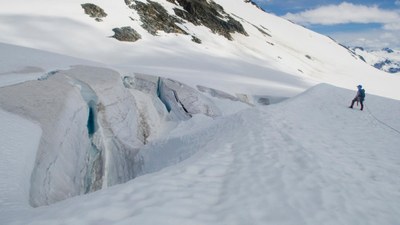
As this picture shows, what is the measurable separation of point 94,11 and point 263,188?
137 feet

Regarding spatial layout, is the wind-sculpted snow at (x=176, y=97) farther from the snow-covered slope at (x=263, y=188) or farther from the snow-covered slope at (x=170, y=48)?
the snow-covered slope at (x=263, y=188)

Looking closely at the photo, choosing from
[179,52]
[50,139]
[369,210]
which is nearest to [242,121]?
[50,139]

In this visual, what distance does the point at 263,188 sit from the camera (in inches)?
266

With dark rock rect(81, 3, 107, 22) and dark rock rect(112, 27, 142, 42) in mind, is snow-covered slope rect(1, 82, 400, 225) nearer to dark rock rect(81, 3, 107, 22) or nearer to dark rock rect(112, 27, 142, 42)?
dark rock rect(112, 27, 142, 42)

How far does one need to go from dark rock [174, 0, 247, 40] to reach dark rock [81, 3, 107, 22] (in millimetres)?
15814

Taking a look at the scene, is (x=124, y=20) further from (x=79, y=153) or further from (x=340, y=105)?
(x=79, y=153)

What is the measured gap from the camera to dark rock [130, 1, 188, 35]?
156 feet

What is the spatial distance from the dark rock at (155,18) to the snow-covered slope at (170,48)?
0.53 m

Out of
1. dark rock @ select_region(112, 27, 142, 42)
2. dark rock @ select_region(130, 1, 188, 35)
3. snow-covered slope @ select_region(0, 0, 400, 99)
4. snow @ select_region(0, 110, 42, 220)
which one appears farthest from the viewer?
dark rock @ select_region(130, 1, 188, 35)

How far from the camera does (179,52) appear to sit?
141 feet

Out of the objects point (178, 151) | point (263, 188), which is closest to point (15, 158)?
point (263, 188)

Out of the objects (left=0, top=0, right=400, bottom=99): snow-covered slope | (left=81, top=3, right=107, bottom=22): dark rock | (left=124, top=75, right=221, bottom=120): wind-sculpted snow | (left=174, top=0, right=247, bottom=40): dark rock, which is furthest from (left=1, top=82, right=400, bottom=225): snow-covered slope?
(left=174, top=0, right=247, bottom=40): dark rock

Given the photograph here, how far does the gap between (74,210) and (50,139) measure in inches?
179

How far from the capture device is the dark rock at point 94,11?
43438 mm
